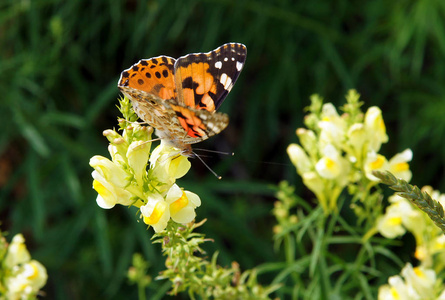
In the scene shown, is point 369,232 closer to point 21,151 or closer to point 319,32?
point 319,32

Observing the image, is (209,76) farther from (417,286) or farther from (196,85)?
(417,286)

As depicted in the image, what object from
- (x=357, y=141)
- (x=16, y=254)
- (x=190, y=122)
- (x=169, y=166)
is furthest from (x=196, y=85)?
(x=16, y=254)

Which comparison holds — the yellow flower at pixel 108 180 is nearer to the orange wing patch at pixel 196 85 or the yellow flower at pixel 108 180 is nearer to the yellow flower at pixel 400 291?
the orange wing patch at pixel 196 85

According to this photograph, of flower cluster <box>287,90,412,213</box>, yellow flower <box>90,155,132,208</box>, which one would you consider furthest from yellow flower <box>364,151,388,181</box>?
yellow flower <box>90,155,132,208</box>

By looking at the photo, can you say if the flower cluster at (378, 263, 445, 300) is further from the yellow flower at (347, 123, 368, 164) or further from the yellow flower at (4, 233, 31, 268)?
the yellow flower at (4, 233, 31, 268)

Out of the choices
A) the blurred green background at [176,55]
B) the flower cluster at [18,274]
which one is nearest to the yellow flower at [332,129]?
the flower cluster at [18,274]

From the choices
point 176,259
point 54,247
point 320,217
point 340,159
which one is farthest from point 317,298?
point 54,247
